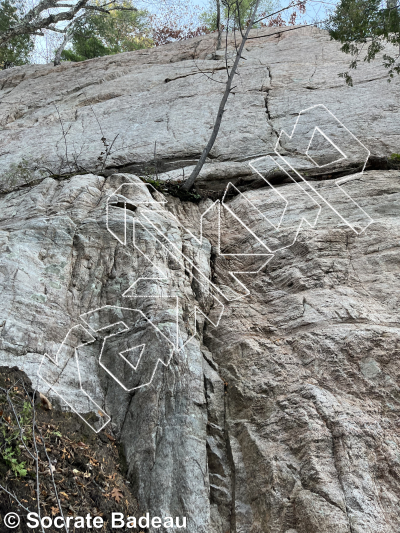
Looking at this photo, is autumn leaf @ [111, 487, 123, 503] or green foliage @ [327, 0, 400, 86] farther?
green foliage @ [327, 0, 400, 86]

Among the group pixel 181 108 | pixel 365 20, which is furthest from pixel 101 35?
pixel 365 20

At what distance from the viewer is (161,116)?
10828 millimetres

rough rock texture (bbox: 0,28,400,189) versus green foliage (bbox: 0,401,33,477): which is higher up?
rough rock texture (bbox: 0,28,400,189)

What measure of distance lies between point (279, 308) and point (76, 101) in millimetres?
9547

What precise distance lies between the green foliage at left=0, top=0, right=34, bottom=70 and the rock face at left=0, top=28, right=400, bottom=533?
1095 centimetres

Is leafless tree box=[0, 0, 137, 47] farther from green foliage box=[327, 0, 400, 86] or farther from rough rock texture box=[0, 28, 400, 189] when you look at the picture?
green foliage box=[327, 0, 400, 86]

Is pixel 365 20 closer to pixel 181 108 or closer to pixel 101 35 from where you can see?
pixel 181 108

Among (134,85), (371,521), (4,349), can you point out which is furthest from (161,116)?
(371,521)

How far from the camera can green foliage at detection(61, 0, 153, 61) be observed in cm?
1967

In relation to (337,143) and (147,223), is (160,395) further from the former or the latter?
(337,143)
